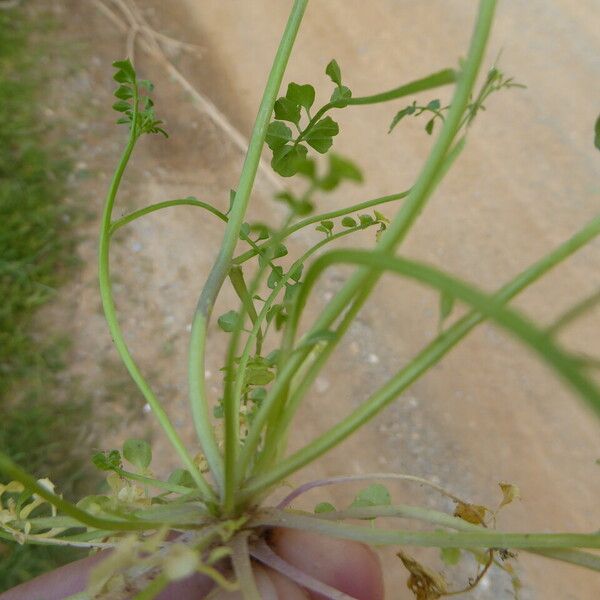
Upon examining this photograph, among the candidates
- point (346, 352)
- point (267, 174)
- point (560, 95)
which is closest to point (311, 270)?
point (346, 352)

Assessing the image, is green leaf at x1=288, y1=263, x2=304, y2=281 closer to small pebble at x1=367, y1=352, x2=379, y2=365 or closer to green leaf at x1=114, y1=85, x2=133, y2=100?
green leaf at x1=114, y1=85, x2=133, y2=100

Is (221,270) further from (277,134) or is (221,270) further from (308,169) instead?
(308,169)

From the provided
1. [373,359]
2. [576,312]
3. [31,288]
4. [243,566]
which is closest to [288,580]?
[243,566]

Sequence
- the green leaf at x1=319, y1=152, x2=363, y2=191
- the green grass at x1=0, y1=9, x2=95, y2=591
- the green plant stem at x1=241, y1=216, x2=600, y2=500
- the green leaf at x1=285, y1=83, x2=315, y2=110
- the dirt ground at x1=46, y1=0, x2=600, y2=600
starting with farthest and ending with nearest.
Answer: the dirt ground at x1=46, y1=0, x2=600, y2=600, the green grass at x1=0, y1=9, x2=95, y2=591, the green leaf at x1=285, y1=83, x2=315, y2=110, the green plant stem at x1=241, y1=216, x2=600, y2=500, the green leaf at x1=319, y1=152, x2=363, y2=191

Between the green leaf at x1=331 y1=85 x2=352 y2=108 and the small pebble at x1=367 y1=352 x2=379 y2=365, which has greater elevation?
the small pebble at x1=367 y1=352 x2=379 y2=365

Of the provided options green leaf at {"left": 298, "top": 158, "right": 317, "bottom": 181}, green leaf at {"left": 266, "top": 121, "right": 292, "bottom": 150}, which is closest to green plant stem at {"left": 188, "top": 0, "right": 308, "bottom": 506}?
green leaf at {"left": 266, "top": 121, "right": 292, "bottom": 150}

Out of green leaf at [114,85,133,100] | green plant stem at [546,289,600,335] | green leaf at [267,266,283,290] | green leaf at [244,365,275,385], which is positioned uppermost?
green leaf at [114,85,133,100]

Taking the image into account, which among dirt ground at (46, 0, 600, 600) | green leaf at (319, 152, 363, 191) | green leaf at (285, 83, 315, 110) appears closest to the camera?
green leaf at (319, 152, 363, 191)
